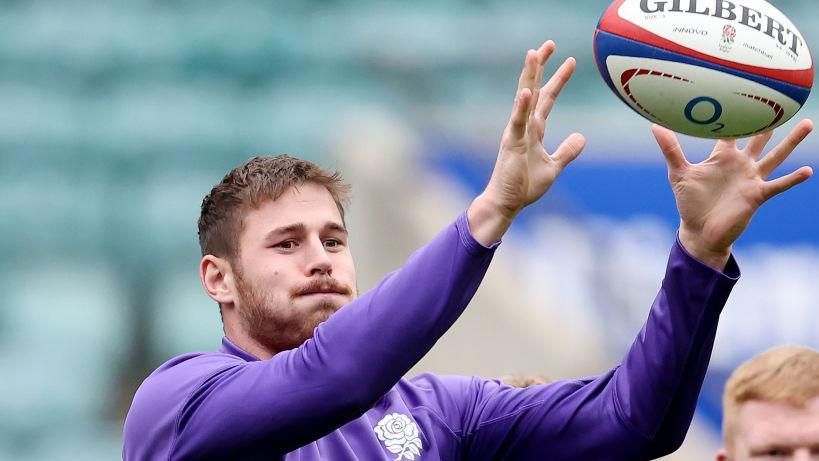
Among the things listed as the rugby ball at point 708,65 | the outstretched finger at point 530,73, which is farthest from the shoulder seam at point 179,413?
the rugby ball at point 708,65

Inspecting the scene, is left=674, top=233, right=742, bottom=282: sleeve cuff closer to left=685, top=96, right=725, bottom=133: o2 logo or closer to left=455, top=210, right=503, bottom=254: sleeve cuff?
left=685, top=96, right=725, bottom=133: o2 logo

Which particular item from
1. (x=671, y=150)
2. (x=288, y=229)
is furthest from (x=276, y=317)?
(x=671, y=150)

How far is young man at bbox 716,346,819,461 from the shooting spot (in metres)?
3.65

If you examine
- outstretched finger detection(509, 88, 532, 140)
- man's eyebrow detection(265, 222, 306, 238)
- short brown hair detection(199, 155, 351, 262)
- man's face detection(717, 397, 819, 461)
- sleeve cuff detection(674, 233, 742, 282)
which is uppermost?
short brown hair detection(199, 155, 351, 262)

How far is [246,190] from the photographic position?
12.3 feet

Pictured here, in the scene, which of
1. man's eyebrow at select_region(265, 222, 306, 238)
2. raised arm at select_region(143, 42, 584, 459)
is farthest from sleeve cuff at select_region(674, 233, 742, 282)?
man's eyebrow at select_region(265, 222, 306, 238)

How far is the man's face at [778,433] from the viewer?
143 inches

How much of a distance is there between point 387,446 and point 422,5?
610 centimetres

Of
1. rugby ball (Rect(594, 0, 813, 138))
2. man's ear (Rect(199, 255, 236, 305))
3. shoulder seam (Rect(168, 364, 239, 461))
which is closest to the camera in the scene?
shoulder seam (Rect(168, 364, 239, 461))

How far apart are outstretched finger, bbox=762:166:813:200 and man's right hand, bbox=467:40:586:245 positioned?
537 mm

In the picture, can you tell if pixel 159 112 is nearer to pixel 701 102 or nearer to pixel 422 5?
pixel 422 5

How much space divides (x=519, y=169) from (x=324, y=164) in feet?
17.1

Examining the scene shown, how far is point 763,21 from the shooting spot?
350cm

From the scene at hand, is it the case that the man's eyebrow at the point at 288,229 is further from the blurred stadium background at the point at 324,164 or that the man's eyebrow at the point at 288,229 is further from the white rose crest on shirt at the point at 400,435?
the blurred stadium background at the point at 324,164
